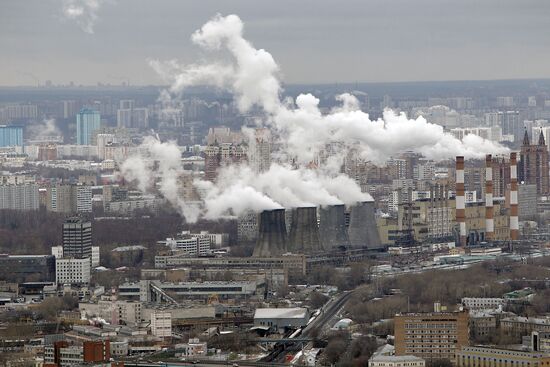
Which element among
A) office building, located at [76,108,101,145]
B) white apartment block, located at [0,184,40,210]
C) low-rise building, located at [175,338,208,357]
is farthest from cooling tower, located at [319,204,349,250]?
office building, located at [76,108,101,145]

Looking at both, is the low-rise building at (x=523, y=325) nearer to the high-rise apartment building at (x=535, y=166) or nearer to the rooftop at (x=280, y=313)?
the rooftop at (x=280, y=313)

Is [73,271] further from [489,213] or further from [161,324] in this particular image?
[489,213]

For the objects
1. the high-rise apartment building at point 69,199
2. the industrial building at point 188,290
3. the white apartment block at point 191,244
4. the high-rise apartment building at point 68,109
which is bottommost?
the industrial building at point 188,290

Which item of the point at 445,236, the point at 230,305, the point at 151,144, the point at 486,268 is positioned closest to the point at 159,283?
the point at 230,305

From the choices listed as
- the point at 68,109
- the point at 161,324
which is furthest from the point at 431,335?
the point at 68,109

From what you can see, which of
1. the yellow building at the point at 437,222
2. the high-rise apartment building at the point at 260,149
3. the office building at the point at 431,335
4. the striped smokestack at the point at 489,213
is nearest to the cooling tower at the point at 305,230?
the yellow building at the point at 437,222

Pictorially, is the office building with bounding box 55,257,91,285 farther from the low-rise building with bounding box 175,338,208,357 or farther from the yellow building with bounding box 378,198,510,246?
the low-rise building with bounding box 175,338,208,357

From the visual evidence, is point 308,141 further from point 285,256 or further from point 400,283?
point 400,283

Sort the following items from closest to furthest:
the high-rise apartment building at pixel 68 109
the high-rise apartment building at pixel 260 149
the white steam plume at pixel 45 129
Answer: the high-rise apartment building at pixel 260 149 → the high-rise apartment building at pixel 68 109 → the white steam plume at pixel 45 129
